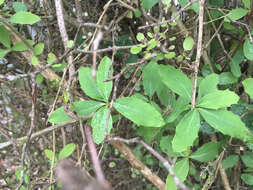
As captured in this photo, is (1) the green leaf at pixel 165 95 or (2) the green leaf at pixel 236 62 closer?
(1) the green leaf at pixel 165 95

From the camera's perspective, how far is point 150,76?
1048 millimetres

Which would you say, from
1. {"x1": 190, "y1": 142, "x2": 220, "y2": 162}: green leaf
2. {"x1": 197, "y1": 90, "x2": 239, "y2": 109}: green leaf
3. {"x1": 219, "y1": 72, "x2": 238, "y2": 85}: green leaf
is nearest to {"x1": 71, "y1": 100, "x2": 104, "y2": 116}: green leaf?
{"x1": 197, "y1": 90, "x2": 239, "y2": 109}: green leaf

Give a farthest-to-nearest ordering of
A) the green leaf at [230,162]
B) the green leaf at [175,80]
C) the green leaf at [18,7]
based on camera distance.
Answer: the green leaf at [230,162] → the green leaf at [18,7] → the green leaf at [175,80]

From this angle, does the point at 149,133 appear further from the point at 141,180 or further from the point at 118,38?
the point at 141,180

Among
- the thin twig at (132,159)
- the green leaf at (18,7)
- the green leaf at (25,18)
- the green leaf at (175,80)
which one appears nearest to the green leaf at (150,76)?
the green leaf at (175,80)

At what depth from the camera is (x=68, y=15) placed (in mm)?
1421

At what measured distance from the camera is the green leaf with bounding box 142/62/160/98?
1038 millimetres

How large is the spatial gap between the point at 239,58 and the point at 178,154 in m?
0.56

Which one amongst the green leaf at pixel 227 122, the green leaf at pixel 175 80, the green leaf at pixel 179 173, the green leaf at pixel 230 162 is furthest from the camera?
the green leaf at pixel 230 162

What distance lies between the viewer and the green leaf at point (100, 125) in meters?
0.85

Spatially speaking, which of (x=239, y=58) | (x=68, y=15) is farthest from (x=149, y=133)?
(x=68, y=15)

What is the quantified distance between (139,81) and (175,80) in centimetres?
50

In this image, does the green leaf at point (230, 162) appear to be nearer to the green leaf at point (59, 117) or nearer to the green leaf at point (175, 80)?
the green leaf at point (175, 80)

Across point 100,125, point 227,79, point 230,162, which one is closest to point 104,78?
point 100,125
